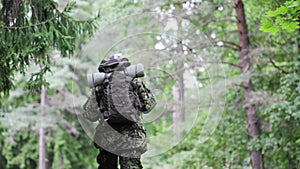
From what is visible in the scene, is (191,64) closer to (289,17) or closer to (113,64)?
(113,64)

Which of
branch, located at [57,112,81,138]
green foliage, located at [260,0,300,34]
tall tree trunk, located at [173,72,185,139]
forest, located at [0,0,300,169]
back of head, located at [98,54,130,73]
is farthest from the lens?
branch, located at [57,112,81,138]

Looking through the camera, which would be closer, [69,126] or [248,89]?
[248,89]

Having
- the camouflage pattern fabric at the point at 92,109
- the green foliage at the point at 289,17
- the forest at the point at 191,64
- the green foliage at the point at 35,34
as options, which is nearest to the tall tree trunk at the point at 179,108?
the forest at the point at 191,64

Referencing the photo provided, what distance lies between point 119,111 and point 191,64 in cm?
365

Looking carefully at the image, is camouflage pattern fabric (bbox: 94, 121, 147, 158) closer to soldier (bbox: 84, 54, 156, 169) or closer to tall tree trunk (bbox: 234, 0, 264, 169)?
soldier (bbox: 84, 54, 156, 169)

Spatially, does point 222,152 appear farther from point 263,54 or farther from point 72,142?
point 72,142

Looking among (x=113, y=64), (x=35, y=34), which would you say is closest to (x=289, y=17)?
(x=113, y=64)

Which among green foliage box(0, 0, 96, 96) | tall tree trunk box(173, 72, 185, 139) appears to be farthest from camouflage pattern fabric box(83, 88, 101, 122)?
tall tree trunk box(173, 72, 185, 139)

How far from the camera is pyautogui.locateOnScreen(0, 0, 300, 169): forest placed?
Result: 5.57m

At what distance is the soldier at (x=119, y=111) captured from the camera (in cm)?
430

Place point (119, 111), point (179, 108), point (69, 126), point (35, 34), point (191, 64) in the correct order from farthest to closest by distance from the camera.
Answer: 1. point (69, 126)
2. point (191, 64)
3. point (179, 108)
4. point (35, 34)
5. point (119, 111)

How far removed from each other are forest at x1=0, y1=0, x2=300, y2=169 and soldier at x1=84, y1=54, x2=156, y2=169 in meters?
0.23

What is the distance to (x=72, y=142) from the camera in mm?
14852

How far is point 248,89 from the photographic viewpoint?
791 centimetres
